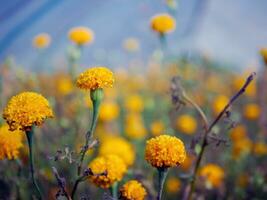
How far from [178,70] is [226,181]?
0.62 meters

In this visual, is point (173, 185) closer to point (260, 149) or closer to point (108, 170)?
point (260, 149)

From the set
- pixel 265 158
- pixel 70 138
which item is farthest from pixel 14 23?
pixel 265 158

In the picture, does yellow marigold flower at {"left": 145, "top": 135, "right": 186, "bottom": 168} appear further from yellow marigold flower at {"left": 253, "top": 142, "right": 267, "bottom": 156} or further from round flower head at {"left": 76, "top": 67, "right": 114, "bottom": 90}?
yellow marigold flower at {"left": 253, "top": 142, "right": 267, "bottom": 156}

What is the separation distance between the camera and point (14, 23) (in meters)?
2.94

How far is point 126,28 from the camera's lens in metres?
3.73

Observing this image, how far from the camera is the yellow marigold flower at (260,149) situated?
2.29 meters

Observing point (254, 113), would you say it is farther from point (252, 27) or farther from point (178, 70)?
point (252, 27)

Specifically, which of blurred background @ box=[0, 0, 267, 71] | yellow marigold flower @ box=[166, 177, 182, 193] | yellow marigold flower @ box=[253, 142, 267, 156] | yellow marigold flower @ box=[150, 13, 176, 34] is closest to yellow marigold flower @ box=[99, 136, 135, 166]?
yellow marigold flower @ box=[166, 177, 182, 193]

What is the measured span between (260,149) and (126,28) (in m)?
1.82

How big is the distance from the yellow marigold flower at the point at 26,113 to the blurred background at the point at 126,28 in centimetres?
111

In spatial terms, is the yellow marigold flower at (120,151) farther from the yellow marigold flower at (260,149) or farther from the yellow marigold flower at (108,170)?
the yellow marigold flower at (260,149)

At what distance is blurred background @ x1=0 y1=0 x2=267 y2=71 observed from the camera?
302cm

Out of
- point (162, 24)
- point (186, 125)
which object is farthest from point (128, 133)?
point (162, 24)

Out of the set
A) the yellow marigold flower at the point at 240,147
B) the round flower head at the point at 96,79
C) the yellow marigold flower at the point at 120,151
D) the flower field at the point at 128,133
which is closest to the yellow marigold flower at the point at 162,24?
the flower field at the point at 128,133
